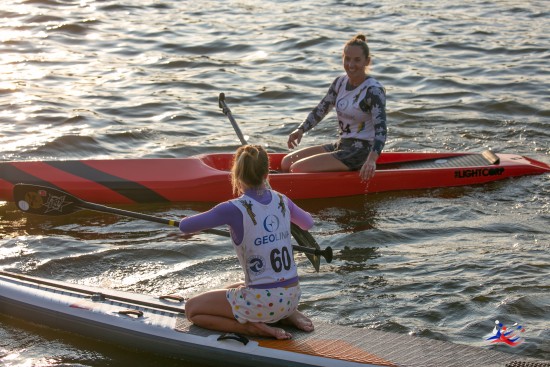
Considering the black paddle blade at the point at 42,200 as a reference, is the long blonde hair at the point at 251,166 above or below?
above

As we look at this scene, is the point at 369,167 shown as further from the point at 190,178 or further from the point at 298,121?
the point at 298,121

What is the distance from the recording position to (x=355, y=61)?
25.9 ft

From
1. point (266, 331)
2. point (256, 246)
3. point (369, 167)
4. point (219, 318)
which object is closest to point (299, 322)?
point (266, 331)

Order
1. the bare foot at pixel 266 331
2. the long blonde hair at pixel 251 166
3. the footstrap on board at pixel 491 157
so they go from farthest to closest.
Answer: the footstrap on board at pixel 491 157 → the bare foot at pixel 266 331 → the long blonde hair at pixel 251 166

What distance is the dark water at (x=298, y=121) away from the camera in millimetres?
6391

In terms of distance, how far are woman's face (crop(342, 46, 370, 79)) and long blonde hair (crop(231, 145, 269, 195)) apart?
3.03 metres

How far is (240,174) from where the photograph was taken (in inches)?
198

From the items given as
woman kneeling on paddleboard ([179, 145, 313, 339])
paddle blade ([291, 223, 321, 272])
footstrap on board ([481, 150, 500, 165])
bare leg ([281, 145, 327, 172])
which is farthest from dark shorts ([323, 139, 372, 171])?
woman kneeling on paddleboard ([179, 145, 313, 339])

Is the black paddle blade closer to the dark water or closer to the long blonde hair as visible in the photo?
the dark water

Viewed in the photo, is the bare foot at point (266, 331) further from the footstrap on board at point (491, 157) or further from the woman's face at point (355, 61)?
the footstrap on board at point (491, 157)

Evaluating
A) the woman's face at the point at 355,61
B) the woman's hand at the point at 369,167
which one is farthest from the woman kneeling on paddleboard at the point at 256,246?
the woman's face at the point at 355,61

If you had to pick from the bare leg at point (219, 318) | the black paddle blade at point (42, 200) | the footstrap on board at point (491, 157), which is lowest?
the footstrap on board at point (491, 157)

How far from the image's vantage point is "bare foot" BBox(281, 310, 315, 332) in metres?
5.31

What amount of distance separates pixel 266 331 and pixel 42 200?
7.44 feet
